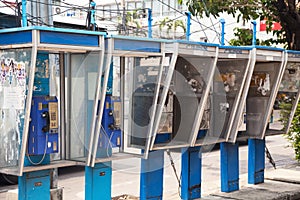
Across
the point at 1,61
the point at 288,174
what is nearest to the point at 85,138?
the point at 1,61

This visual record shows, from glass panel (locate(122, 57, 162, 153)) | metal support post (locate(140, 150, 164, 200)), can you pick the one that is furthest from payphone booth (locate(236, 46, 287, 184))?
glass panel (locate(122, 57, 162, 153))

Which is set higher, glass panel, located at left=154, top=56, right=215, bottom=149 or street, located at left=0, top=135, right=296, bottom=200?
glass panel, located at left=154, top=56, right=215, bottom=149

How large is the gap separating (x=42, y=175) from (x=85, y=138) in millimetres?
627

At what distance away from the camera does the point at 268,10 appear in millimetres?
9117

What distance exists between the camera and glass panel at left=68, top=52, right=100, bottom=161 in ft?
16.9

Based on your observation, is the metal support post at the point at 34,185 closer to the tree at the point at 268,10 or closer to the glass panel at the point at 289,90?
the glass panel at the point at 289,90

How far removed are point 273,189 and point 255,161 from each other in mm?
559

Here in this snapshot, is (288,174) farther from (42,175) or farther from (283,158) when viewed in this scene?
(42,175)

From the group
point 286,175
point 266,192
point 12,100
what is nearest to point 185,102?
point 266,192

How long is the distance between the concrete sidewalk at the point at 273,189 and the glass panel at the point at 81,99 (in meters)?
2.37

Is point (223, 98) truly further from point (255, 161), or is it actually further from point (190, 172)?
point (255, 161)

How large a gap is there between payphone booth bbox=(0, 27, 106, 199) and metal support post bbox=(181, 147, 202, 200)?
1739 mm

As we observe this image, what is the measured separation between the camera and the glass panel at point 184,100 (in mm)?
6281

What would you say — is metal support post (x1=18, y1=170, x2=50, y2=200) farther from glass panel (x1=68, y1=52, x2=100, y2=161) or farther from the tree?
the tree
